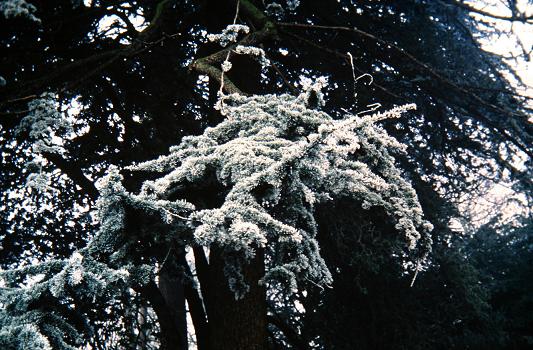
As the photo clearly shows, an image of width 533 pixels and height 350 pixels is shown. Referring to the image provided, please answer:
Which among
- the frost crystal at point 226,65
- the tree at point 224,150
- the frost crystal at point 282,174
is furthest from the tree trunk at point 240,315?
the frost crystal at point 226,65

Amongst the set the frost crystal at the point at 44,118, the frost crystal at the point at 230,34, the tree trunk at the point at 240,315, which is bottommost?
the tree trunk at the point at 240,315

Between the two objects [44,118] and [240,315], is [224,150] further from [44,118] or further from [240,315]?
[240,315]

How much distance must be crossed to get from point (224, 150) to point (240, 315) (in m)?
1.95

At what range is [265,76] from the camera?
5.96 m

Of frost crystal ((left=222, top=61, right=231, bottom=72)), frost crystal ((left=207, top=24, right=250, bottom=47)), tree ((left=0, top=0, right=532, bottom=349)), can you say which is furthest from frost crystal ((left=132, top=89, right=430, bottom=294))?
frost crystal ((left=207, top=24, right=250, bottom=47))

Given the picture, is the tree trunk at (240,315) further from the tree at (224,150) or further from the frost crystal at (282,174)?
the frost crystal at (282,174)

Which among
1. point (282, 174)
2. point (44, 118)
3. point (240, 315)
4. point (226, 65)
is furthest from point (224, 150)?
point (240, 315)

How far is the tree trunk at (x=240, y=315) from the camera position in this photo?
10.6 feet

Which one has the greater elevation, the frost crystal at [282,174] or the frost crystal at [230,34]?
the frost crystal at [230,34]

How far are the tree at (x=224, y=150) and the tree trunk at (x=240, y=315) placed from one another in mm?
17

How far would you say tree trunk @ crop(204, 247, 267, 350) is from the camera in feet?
10.6

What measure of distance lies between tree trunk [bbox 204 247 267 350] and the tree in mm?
17

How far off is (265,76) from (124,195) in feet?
15.2

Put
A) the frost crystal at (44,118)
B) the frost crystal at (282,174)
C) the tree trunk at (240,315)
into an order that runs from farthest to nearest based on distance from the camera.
A: the tree trunk at (240,315)
the frost crystal at (44,118)
the frost crystal at (282,174)
